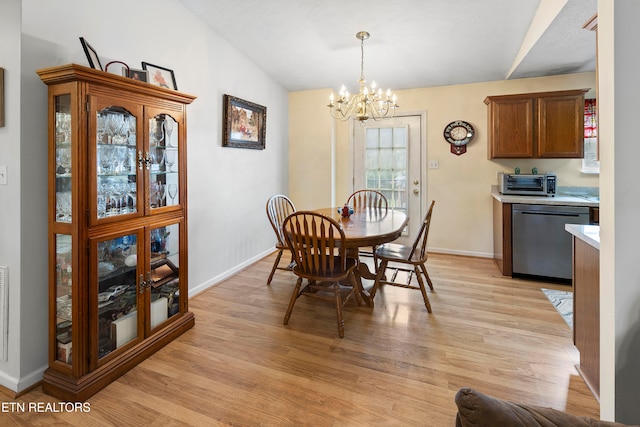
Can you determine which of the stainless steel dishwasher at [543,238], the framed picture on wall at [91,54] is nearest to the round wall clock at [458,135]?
the stainless steel dishwasher at [543,238]

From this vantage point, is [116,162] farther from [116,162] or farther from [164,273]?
[164,273]

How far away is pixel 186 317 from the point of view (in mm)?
2369

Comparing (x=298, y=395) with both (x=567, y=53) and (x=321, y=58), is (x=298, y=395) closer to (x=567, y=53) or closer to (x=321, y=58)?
(x=321, y=58)

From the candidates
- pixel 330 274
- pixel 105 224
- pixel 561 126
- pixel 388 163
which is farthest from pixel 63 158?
pixel 561 126

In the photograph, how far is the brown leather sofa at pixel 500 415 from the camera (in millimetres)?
629

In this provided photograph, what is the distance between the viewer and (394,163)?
4.62 m

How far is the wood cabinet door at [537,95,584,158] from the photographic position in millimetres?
3473

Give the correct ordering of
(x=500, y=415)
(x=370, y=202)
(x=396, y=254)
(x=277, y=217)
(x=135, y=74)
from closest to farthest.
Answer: (x=500, y=415) → (x=135, y=74) → (x=396, y=254) → (x=277, y=217) → (x=370, y=202)

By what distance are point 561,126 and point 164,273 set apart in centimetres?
421

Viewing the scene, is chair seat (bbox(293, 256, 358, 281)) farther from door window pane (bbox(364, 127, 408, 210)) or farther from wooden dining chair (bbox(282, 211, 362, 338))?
door window pane (bbox(364, 127, 408, 210))

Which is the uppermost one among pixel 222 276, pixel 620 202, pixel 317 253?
pixel 620 202

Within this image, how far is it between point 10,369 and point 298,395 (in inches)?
61.9

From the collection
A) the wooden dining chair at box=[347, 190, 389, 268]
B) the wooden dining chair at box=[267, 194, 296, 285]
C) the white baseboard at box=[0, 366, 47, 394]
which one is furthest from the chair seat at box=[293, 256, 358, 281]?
the white baseboard at box=[0, 366, 47, 394]

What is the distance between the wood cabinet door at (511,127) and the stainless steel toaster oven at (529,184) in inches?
10.5
